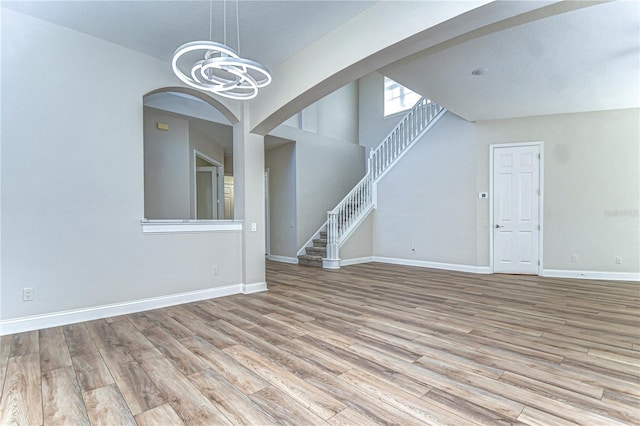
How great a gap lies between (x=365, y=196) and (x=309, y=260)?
2056 millimetres

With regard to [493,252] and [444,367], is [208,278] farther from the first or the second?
[493,252]

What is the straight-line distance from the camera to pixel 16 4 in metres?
2.94

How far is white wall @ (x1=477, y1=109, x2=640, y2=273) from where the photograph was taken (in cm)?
535

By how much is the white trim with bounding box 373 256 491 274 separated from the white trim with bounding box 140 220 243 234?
13.2 ft

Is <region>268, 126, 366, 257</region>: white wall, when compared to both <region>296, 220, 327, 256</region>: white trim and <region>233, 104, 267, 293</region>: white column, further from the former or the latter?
<region>233, 104, 267, 293</region>: white column

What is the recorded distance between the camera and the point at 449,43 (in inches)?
132

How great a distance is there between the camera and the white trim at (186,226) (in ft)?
12.7

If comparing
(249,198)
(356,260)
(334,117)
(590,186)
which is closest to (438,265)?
(356,260)

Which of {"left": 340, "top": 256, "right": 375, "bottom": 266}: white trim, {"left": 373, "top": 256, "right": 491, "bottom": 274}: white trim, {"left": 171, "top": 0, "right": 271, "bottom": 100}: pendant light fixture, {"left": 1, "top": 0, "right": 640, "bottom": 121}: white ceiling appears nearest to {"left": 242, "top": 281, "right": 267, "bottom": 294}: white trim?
{"left": 340, "top": 256, "right": 375, "bottom": 266}: white trim

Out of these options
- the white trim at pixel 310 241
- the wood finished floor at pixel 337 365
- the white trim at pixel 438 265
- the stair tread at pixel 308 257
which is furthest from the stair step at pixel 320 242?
the wood finished floor at pixel 337 365

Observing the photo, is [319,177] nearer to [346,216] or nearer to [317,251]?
[346,216]

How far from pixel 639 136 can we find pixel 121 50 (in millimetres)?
7764

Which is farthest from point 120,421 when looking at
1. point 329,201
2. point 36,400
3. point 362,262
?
point 329,201

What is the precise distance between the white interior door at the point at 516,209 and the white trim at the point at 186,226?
4.83 m
